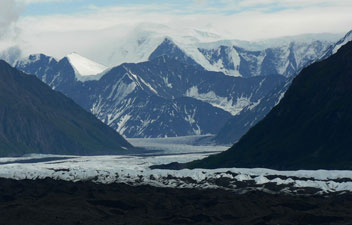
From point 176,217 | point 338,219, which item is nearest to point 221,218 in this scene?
point 176,217

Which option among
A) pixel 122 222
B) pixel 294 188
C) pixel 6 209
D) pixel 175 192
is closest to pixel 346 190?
pixel 294 188

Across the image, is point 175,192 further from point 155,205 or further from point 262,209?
point 262,209

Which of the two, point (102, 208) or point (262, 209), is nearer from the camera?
point (262, 209)

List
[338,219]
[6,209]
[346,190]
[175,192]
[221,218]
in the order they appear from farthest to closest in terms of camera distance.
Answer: [175,192]
[346,190]
[6,209]
[221,218]
[338,219]

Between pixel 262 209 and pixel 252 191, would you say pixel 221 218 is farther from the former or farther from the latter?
pixel 252 191

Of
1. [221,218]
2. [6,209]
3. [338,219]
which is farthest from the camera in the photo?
[6,209]

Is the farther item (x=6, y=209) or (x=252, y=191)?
(x=252, y=191)
